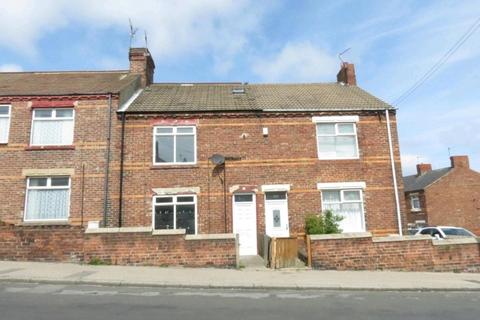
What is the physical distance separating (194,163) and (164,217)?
98.2 inches

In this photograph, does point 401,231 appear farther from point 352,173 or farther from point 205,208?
point 205,208

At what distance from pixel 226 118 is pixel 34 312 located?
1167 cm

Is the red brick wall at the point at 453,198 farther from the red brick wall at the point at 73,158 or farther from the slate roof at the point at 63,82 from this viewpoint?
the red brick wall at the point at 73,158

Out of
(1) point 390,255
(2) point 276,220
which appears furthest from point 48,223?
(1) point 390,255

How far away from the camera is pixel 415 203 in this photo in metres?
38.2

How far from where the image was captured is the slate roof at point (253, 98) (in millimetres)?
17609

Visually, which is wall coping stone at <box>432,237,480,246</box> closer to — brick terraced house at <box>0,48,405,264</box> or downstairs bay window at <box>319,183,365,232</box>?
brick terraced house at <box>0,48,405,264</box>

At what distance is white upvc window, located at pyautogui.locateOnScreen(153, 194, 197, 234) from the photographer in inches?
639

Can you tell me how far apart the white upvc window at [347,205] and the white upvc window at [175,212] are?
539cm

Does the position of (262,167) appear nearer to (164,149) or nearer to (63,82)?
(164,149)

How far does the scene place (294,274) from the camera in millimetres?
11703

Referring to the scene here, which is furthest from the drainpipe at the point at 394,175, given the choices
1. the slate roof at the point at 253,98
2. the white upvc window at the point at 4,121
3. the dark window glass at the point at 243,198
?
the white upvc window at the point at 4,121

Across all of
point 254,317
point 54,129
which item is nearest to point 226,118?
point 54,129

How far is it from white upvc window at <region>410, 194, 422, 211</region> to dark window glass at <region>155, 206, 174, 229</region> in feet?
93.4
